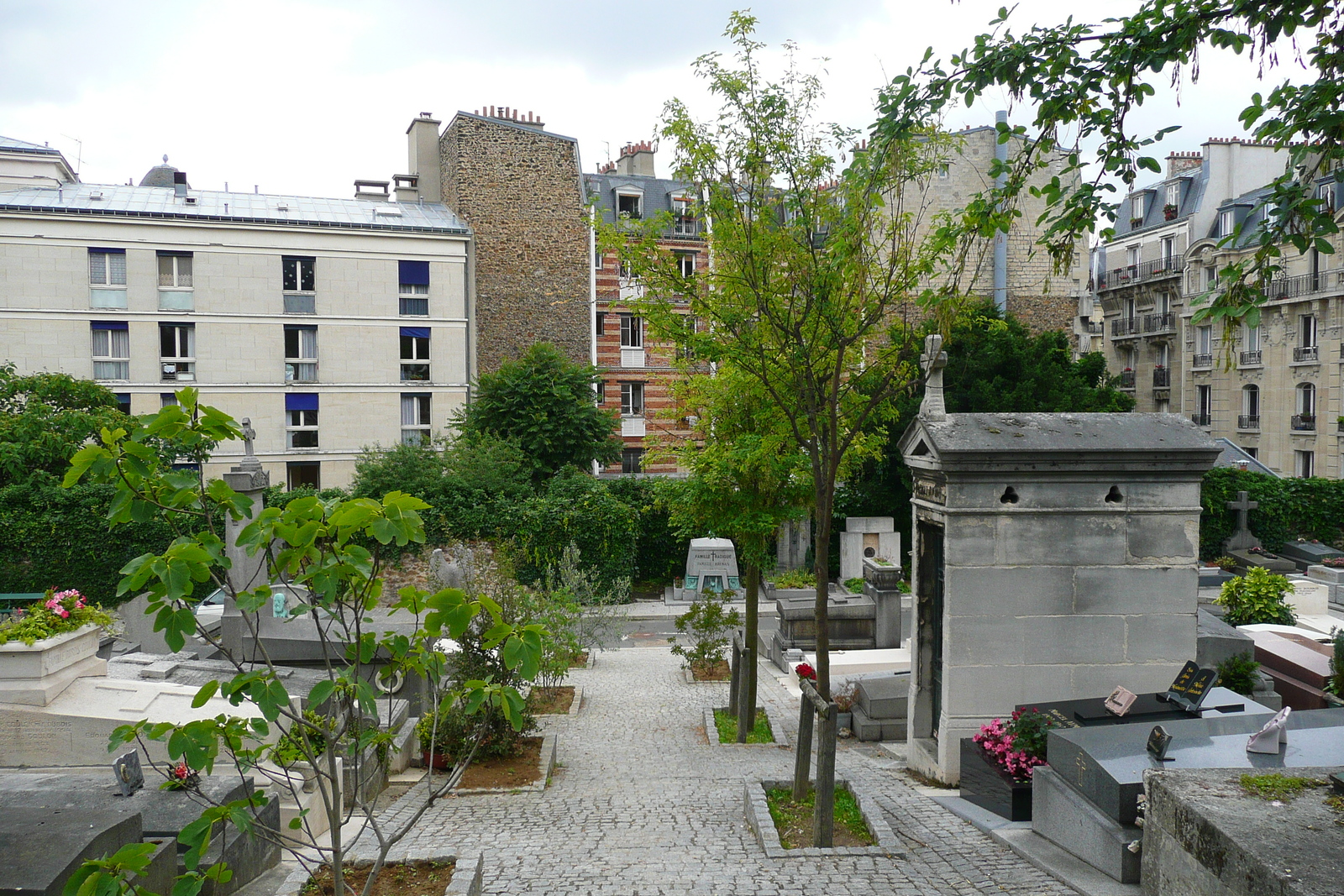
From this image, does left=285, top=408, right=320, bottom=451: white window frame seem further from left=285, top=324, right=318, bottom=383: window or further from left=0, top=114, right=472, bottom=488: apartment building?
left=285, top=324, right=318, bottom=383: window

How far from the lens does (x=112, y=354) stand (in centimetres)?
2950

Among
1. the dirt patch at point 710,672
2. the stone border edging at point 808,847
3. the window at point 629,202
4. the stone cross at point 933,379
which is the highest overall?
the window at point 629,202

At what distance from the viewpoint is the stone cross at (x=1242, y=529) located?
26562mm

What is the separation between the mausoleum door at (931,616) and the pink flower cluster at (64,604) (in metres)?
8.14

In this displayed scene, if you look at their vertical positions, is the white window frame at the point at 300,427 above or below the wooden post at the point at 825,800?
above

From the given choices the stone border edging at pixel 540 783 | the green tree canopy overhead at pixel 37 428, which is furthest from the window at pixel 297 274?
the stone border edging at pixel 540 783

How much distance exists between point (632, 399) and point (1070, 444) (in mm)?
28832

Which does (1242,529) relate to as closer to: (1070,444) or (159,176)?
(1070,444)

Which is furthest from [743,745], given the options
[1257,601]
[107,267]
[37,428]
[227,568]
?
[107,267]

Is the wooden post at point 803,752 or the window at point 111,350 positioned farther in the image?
the window at point 111,350

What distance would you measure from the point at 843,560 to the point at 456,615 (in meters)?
23.6

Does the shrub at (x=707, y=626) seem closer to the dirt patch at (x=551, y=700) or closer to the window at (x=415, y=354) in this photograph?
the dirt patch at (x=551, y=700)

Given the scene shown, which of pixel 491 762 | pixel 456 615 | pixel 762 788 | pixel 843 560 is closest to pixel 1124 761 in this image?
pixel 762 788

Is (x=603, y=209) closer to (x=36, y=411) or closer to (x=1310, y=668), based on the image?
(x=1310, y=668)
